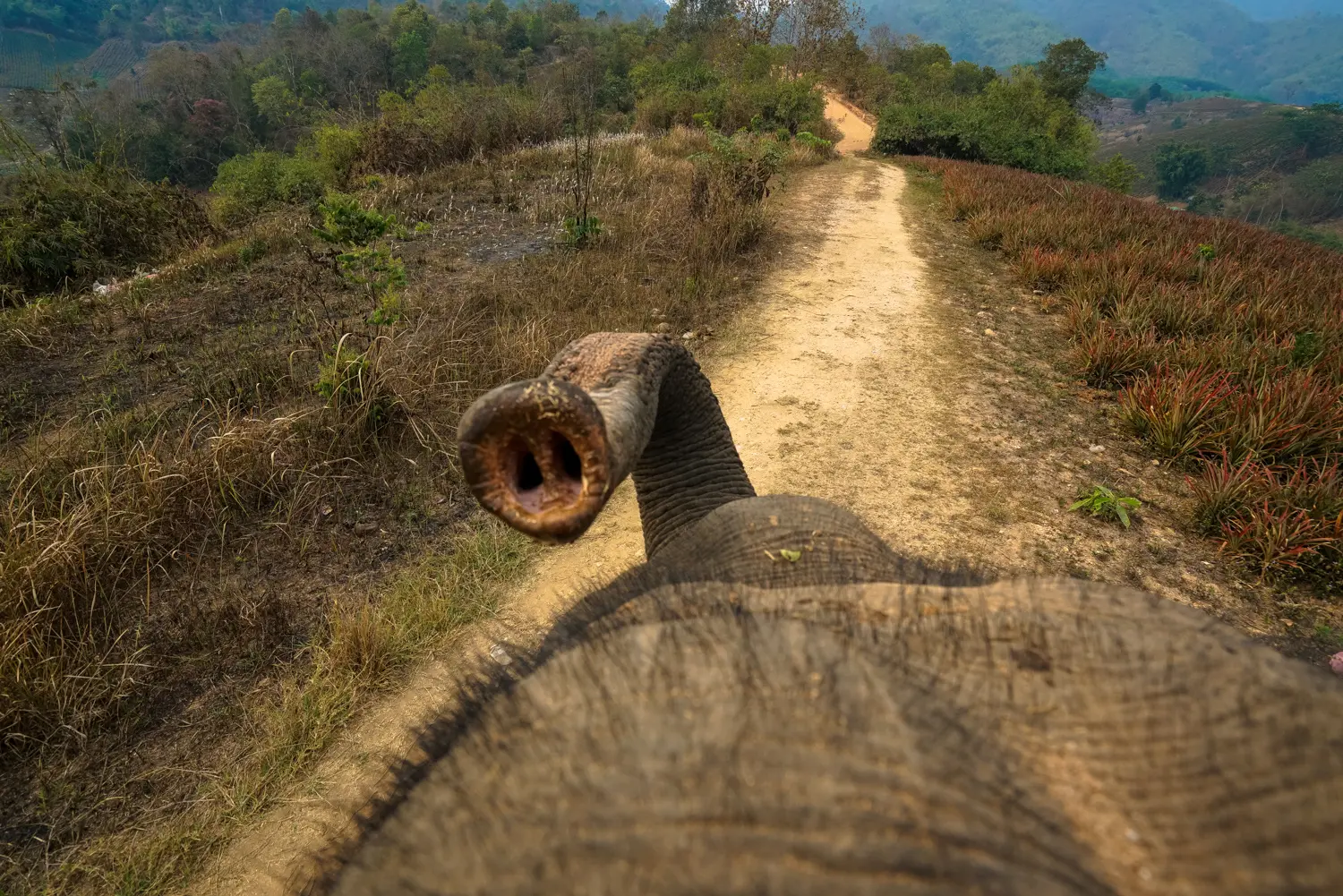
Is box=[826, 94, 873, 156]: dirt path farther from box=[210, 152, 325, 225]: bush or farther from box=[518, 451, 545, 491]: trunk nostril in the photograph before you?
box=[518, 451, 545, 491]: trunk nostril

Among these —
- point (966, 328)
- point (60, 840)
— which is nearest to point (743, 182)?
point (966, 328)

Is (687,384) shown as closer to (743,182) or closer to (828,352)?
→ (828,352)

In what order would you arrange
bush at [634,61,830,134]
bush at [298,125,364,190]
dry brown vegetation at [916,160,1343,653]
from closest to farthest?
dry brown vegetation at [916,160,1343,653], bush at [298,125,364,190], bush at [634,61,830,134]

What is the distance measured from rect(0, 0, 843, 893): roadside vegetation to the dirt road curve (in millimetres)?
208

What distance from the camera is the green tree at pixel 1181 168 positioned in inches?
2403

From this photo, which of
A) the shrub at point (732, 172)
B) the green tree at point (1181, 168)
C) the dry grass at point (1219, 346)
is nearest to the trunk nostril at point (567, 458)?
the dry grass at point (1219, 346)

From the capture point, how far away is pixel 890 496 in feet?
14.2

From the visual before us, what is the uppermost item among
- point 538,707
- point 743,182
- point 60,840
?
point 538,707

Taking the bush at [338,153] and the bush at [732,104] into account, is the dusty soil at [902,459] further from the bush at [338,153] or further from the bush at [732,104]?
the bush at [732,104]

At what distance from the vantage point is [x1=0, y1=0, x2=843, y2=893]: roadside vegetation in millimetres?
2613

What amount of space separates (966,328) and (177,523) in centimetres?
720

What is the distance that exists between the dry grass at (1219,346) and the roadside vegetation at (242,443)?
3891mm

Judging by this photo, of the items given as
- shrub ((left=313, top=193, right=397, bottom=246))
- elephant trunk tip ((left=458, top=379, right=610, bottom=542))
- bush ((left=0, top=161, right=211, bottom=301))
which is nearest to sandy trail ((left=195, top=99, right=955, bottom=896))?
elephant trunk tip ((left=458, top=379, right=610, bottom=542))

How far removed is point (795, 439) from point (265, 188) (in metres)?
13.3
